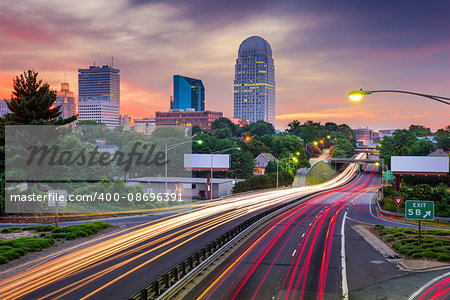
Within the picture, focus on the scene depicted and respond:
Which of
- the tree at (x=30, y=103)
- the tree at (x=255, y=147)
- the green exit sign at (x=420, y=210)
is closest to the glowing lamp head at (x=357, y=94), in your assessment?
the green exit sign at (x=420, y=210)

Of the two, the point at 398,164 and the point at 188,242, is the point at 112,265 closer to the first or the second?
the point at 188,242

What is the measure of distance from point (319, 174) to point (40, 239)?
126 metres

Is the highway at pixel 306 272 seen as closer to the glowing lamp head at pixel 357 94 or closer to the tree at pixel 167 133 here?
the glowing lamp head at pixel 357 94

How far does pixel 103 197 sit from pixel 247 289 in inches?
1397

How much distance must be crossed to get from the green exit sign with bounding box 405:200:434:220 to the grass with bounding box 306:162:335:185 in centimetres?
9909

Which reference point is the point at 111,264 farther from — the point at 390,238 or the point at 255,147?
the point at 255,147

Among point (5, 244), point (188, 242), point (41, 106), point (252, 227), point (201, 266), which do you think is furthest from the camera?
point (41, 106)

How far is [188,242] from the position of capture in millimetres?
29641

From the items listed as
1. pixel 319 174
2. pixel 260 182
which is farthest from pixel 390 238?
pixel 319 174

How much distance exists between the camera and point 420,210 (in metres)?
25.9

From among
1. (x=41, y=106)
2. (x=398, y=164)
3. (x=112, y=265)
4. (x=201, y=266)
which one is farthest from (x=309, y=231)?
(x=398, y=164)

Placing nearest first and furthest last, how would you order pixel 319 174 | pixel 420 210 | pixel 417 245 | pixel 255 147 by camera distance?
pixel 420 210 → pixel 417 245 → pixel 319 174 → pixel 255 147

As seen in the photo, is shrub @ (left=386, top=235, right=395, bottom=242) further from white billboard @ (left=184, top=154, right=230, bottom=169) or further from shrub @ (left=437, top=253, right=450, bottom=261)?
white billboard @ (left=184, top=154, right=230, bottom=169)

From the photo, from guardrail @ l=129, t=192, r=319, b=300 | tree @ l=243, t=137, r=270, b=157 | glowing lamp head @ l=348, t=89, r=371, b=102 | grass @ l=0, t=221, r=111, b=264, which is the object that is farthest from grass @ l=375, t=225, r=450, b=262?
tree @ l=243, t=137, r=270, b=157
